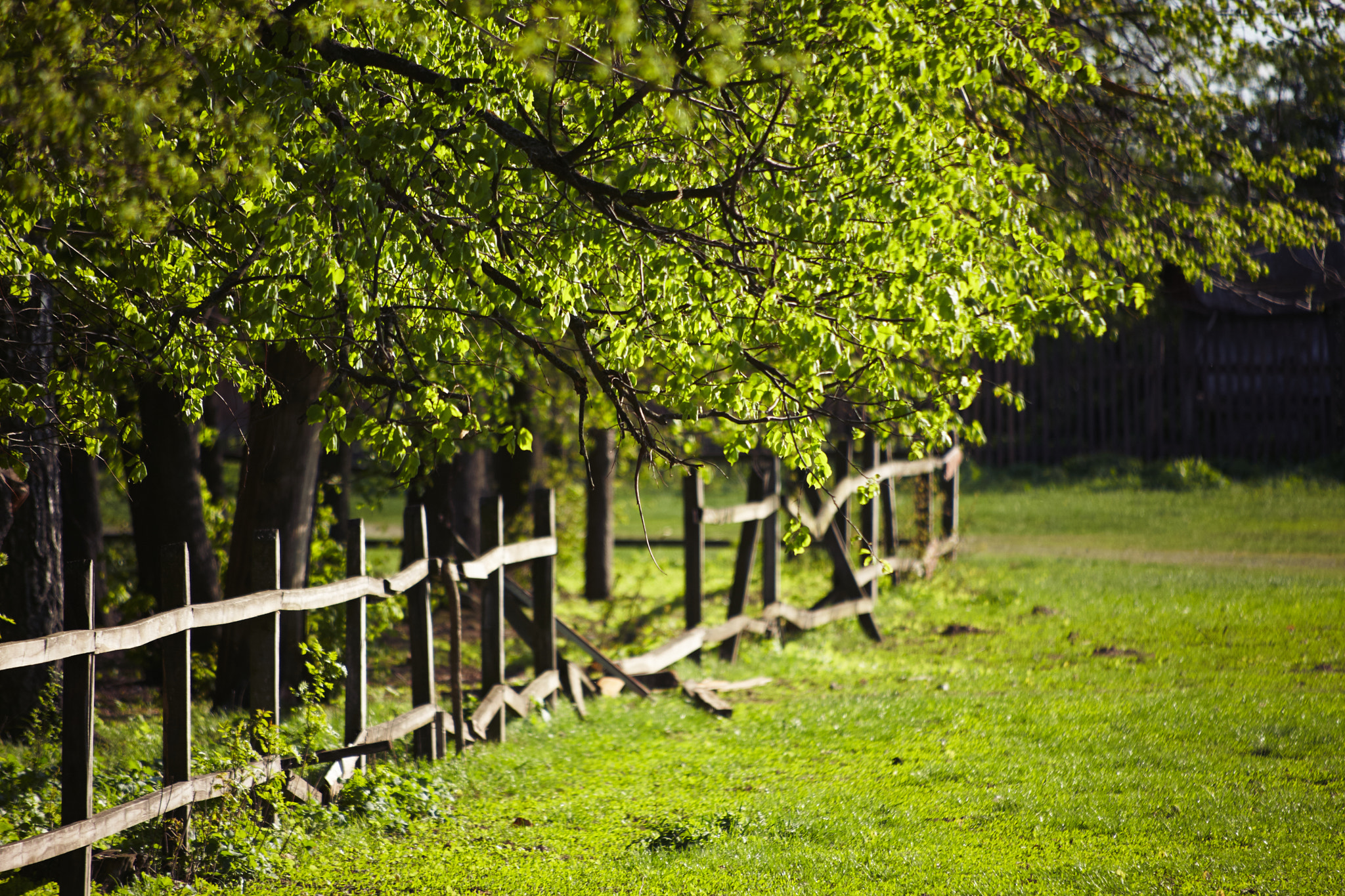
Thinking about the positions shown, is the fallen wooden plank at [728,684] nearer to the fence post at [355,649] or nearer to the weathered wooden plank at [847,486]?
the weathered wooden plank at [847,486]

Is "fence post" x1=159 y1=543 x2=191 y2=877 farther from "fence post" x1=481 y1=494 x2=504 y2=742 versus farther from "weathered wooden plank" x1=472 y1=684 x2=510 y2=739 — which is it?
"fence post" x1=481 y1=494 x2=504 y2=742

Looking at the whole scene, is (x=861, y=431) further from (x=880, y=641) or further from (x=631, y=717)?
(x=880, y=641)

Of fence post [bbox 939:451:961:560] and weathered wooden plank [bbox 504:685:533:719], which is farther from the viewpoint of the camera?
fence post [bbox 939:451:961:560]

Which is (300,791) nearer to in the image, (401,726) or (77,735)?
(401,726)

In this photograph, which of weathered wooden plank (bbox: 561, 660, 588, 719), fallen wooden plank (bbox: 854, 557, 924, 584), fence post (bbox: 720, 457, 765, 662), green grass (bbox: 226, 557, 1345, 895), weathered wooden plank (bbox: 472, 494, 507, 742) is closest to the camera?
green grass (bbox: 226, 557, 1345, 895)

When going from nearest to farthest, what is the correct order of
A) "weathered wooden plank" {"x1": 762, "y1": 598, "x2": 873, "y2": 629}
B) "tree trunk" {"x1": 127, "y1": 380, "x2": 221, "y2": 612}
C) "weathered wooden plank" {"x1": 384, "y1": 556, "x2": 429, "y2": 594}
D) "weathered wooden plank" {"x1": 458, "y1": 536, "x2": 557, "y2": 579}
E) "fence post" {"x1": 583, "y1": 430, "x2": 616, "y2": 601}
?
"weathered wooden plank" {"x1": 384, "y1": 556, "x2": 429, "y2": 594} → "weathered wooden plank" {"x1": 458, "y1": 536, "x2": 557, "y2": 579} → "tree trunk" {"x1": 127, "y1": 380, "x2": 221, "y2": 612} → "weathered wooden plank" {"x1": 762, "y1": 598, "x2": 873, "y2": 629} → "fence post" {"x1": 583, "y1": 430, "x2": 616, "y2": 601}

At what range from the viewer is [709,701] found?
846 cm

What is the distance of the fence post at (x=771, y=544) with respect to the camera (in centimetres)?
1012

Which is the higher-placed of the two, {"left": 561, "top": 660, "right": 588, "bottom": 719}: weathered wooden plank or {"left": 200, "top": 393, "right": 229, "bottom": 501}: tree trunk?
{"left": 200, "top": 393, "right": 229, "bottom": 501}: tree trunk

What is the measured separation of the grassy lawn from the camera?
5.03 meters

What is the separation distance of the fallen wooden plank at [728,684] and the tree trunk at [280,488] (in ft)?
10.3

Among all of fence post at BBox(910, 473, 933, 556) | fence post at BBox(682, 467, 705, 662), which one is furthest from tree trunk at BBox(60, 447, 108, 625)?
fence post at BBox(910, 473, 933, 556)

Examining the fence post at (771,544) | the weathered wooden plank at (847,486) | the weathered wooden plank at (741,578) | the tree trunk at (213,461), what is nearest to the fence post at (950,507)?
the weathered wooden plank at (847,486)

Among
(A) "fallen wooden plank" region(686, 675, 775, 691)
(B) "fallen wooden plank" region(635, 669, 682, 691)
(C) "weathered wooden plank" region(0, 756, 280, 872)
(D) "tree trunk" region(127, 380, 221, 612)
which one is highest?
(D) "tree trunk" region(127, 380, 221, 612)
